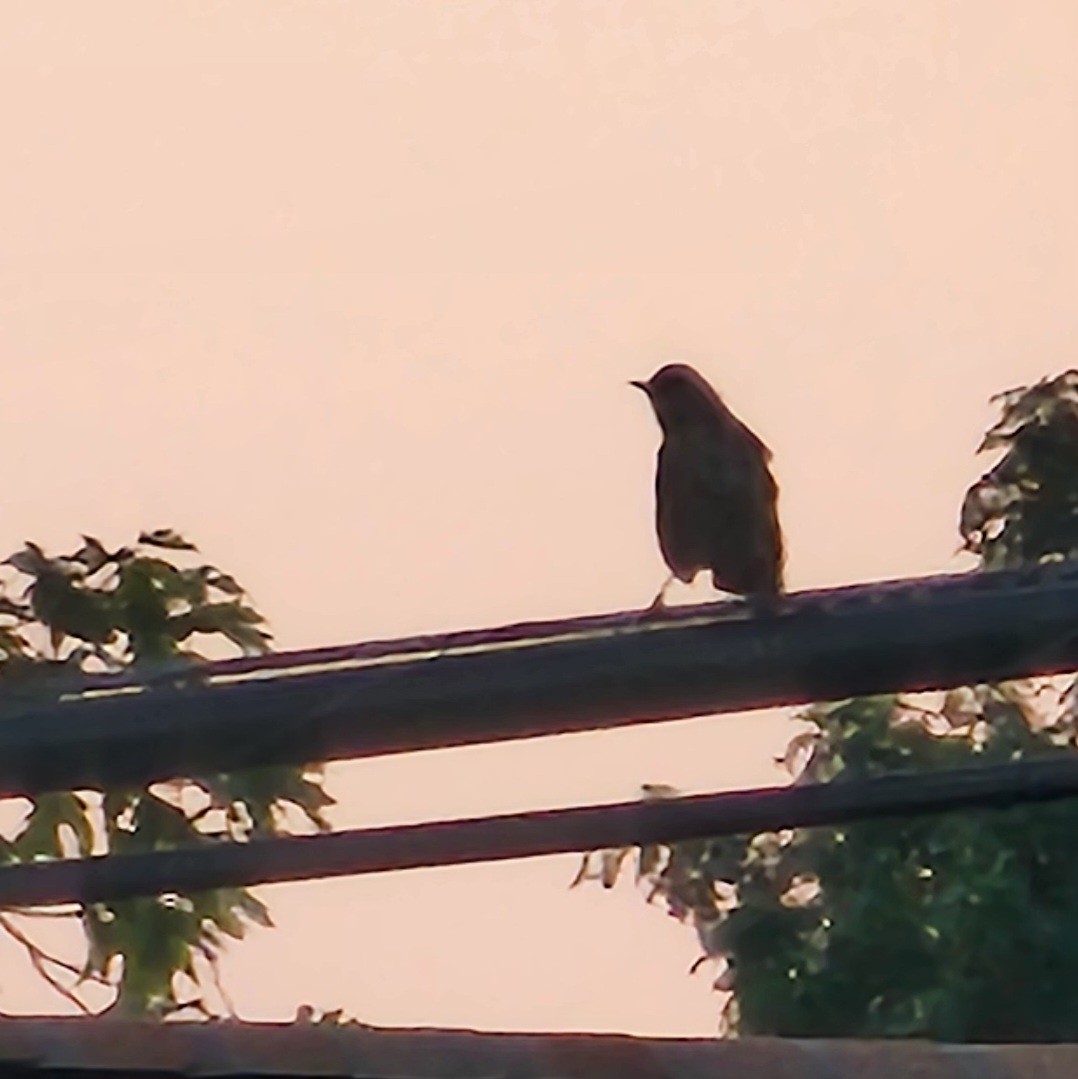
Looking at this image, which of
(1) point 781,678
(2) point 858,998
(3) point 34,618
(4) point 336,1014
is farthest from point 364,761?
(2) point 858,998

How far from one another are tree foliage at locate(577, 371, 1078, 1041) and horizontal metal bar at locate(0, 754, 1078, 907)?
100 cm

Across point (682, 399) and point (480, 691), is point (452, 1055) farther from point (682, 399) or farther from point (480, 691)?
point (682, 399)

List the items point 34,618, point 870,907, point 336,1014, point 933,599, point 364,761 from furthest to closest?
point 870,907
point 34,618
point 336,1014
point 364,761
point 933,599

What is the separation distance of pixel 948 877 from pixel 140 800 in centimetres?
145

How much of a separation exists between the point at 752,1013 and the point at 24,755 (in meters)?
1.94

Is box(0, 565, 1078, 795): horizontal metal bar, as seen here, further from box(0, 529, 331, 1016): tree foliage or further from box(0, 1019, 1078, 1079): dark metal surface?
box(0, 1019, 1078, 1079): dark metal surface

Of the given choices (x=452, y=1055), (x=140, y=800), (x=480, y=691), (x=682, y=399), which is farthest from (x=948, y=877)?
(x=452, y=1055)

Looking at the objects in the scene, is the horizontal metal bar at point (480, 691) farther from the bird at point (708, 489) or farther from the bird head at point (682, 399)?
the bird head at point (682, 399)

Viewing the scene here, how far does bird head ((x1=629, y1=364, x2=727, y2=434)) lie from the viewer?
3959mm

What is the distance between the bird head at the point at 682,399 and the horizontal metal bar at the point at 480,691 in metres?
1.74

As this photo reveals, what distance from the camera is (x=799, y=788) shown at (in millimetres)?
2377

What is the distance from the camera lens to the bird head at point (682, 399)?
13.0ft

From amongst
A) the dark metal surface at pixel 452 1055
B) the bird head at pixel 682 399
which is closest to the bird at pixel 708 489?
the bird head at pixel 682 399

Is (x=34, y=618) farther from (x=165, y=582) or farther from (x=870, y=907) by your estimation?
(x=870, y=907)
